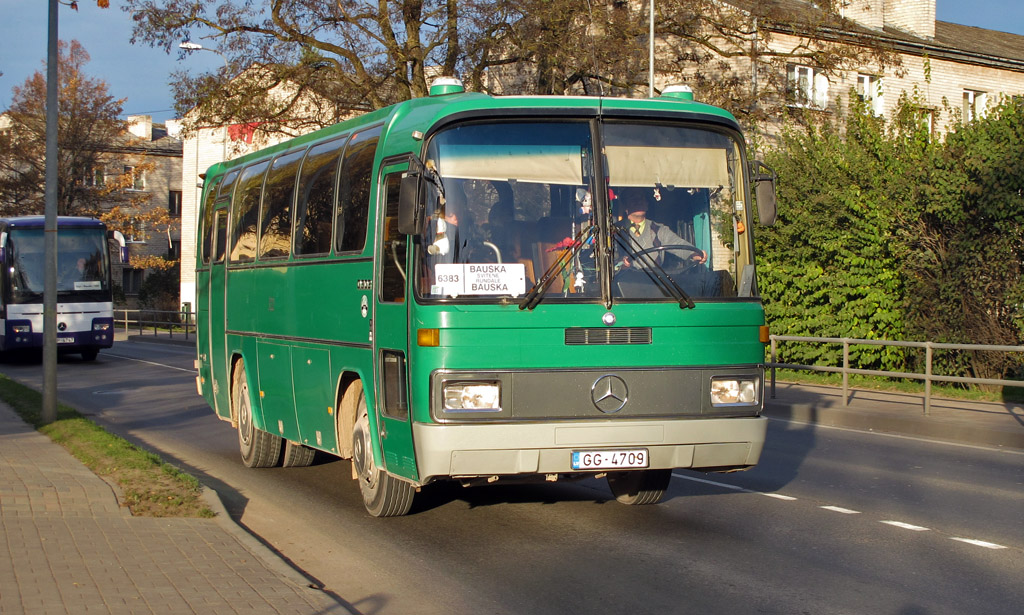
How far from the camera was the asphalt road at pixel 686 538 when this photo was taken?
664 cm

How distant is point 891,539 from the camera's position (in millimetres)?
8328

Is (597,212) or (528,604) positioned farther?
(597,212)

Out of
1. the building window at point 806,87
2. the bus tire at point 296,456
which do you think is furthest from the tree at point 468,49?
the bus tire at point 296,456

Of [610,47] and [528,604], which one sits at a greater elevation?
[610,47]

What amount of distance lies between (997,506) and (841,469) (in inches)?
90.0

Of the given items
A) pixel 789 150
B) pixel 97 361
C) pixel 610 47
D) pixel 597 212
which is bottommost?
pixel 97 361

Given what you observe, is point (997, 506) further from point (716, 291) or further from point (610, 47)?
point (610, 47)

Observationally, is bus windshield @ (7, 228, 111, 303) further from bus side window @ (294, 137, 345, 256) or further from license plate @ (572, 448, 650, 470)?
license plate @ (572, 448, 650, 470)

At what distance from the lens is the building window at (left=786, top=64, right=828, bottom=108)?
30.0 metres

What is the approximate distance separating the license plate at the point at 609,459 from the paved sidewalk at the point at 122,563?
76.4 inches

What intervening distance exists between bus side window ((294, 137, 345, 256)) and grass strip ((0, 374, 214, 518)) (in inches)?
85.7

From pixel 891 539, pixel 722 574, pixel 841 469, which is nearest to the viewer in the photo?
pixel 722 574

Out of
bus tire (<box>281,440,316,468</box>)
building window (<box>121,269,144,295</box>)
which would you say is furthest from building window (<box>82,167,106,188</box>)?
bus tire (<box>281,440,316,468</box>)

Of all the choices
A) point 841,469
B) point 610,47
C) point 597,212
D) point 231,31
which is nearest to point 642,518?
point 597,212
